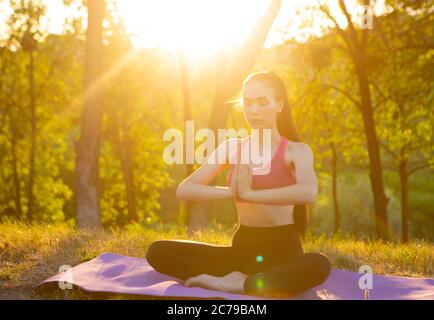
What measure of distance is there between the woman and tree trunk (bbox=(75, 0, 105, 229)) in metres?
6.45

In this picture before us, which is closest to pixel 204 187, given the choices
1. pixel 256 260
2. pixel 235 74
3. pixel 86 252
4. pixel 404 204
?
pixel 256 260

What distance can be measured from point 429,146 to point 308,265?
14.6 m

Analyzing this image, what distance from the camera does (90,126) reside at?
1184 centimetres

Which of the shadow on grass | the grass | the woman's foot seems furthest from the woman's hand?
the grass

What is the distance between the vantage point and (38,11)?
22.7 meters

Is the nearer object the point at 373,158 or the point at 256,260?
the point at 256,260

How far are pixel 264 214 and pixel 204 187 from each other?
1.98 ft

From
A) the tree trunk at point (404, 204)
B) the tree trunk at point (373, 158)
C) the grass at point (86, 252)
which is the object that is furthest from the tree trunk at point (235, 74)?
the tree trunk at point (404, 204)

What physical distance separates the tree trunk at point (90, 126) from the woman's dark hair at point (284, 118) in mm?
6698

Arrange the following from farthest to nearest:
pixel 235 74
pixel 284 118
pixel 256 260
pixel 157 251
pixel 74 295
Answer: pixel 235 74 → pixel 157 251 → pixel 284 118 → pixel 256 260 → pixel 74 295

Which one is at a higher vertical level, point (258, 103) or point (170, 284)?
point (258, 103)

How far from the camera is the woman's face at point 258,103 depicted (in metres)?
5.39

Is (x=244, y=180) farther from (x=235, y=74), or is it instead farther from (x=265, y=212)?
(x=235, y=74)

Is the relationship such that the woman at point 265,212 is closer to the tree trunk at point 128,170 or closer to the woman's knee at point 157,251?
the woman's knee at point 157,251
